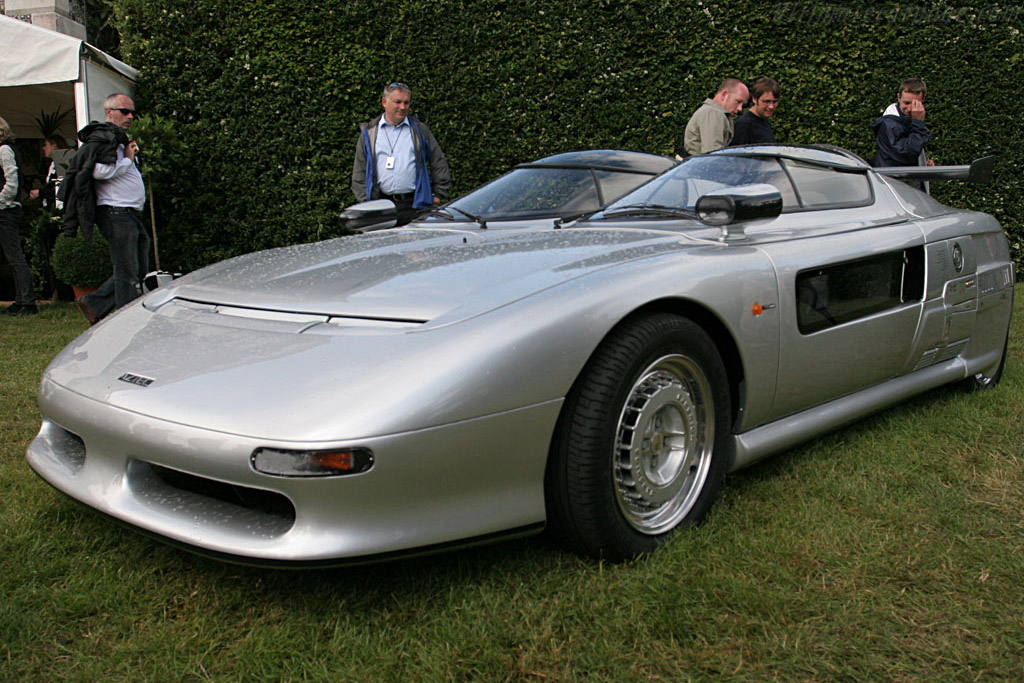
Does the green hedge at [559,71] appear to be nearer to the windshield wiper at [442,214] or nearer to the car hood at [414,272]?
the windshield wiper at [442,214]

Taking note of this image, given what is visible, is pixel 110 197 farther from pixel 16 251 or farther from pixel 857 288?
pixel 857 288

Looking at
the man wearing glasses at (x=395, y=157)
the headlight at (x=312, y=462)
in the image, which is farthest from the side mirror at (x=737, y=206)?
the man wearing glasses at (x=395, y=157)

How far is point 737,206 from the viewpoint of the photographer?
2.49 meters

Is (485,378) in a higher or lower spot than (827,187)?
Answer: lower

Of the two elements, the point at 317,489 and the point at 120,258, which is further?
the point at 120,258

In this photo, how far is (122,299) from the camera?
5.48 meters

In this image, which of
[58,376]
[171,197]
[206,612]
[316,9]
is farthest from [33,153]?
[206,612]

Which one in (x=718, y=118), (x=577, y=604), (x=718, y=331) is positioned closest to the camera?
(x=577, y=604)

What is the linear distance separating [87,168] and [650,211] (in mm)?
4083

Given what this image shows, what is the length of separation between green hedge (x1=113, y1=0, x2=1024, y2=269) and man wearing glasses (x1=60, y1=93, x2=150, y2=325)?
6.95 feet

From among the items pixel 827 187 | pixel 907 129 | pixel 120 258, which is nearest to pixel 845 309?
pixel 827 187

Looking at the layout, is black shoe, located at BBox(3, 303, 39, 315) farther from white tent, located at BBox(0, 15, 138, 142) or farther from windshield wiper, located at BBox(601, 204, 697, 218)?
windshield wiper, located at BBox(601, 204, 697, 218)

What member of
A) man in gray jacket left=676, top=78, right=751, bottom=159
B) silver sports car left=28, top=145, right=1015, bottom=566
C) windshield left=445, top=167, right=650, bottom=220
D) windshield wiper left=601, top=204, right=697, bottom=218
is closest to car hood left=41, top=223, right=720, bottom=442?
silver sports car left=28, top=145, right=1015, bottom=566

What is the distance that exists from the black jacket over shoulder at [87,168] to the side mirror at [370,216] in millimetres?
2660
